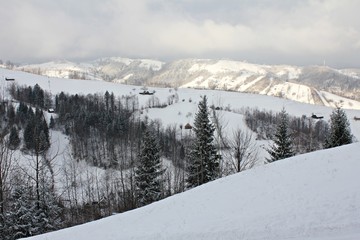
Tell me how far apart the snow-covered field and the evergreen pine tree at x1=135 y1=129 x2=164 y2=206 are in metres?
13.5

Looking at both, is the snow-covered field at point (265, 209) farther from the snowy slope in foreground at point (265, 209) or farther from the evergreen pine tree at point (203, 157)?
the evergreen pine tree at point (203, 157)

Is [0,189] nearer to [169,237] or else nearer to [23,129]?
[169,237]

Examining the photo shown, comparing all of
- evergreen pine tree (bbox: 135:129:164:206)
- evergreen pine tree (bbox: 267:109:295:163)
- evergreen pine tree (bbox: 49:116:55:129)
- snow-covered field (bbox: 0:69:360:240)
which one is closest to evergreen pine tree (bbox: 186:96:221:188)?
evergreen pine tree (bbox: 135:129:164:206)

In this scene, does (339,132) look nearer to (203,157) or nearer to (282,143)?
(282,143)

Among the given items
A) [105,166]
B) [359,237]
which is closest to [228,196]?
[359,237]

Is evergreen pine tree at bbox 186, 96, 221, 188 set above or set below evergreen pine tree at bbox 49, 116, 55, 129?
above

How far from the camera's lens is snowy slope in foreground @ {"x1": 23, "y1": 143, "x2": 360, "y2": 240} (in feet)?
43.4

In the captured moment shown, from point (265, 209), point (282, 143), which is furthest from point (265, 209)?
point (282, 143)

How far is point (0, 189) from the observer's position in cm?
2309

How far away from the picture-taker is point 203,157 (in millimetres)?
33344

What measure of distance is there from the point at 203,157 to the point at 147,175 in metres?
6.24

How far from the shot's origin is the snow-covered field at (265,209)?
13242mm

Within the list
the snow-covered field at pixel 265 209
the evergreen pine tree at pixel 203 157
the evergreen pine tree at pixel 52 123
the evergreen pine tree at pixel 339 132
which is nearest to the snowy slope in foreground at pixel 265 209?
the snow-covered field at pixel 265 209

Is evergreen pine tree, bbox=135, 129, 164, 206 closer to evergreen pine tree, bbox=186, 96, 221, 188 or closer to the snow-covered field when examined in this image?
evergreen pine tree, bbox=186, 96, 221, 188
